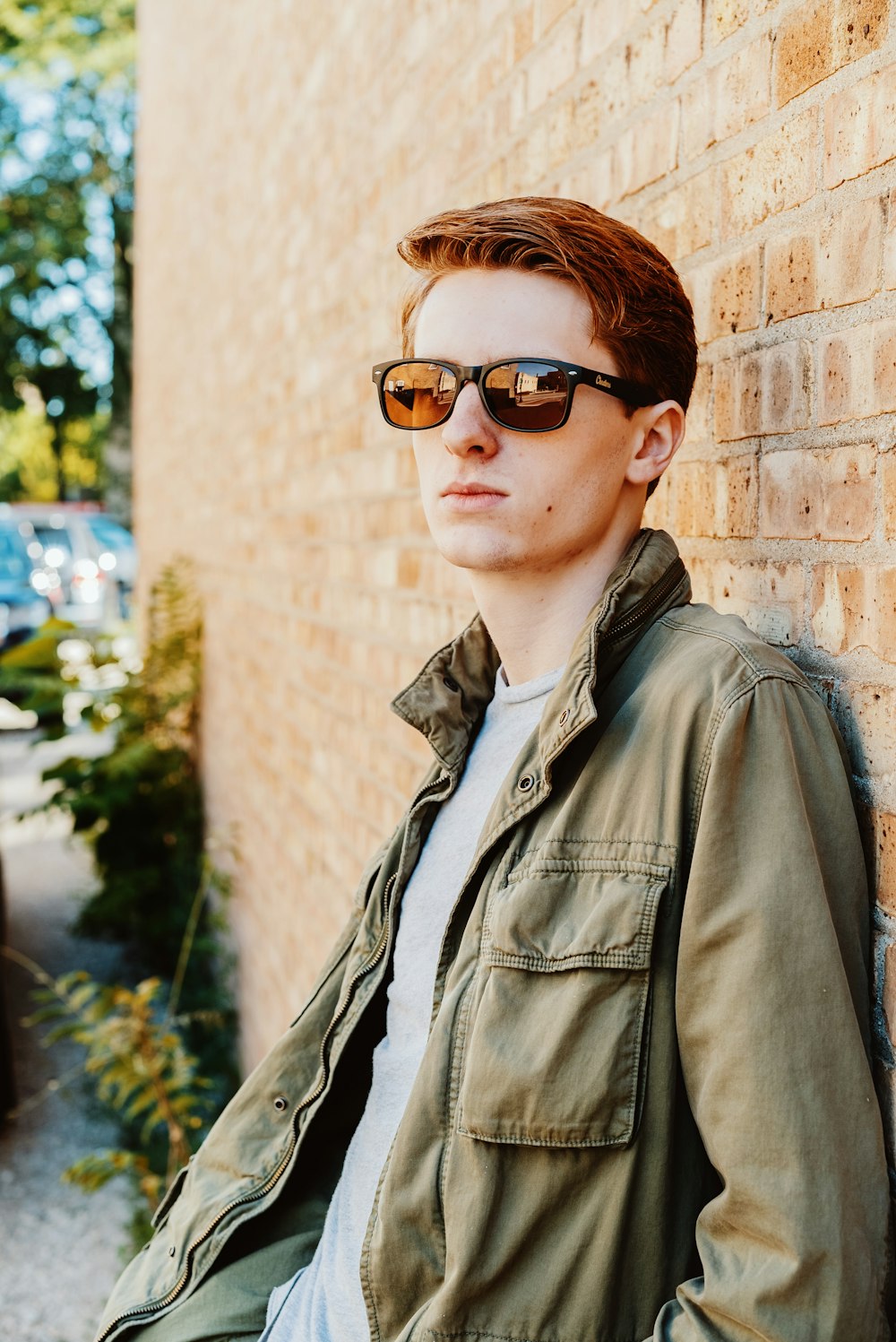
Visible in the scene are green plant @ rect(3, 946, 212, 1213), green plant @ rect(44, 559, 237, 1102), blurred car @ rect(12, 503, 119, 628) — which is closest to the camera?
green plant @ rect(3, 946, 212, 1213)

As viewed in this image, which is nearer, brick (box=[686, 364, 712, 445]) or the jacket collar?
the jacket collar

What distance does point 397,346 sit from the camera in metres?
3.13

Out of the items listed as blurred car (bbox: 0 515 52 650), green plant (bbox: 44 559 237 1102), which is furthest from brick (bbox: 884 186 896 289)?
blurred car (bbox: 0 515 52 650)

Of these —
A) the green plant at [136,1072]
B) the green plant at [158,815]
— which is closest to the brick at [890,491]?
A: the green plant at [136,1072]

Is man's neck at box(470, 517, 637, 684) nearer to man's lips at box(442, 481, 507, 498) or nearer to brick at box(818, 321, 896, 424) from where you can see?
man's lips at box(442, 481, 507, 498)

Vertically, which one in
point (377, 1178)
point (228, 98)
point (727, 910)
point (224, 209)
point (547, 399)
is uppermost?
point (228, 98)

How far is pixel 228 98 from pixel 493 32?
155 inches

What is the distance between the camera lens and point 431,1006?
1.57 meters

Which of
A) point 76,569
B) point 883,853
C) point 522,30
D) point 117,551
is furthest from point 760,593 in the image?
point 117,551

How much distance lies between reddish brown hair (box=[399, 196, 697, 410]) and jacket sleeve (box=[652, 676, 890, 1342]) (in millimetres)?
544

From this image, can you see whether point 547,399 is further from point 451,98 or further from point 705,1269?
point 451,98

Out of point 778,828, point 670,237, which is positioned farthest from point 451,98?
point 778,828

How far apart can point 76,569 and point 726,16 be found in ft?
61.7

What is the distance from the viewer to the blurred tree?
69.2 ft
